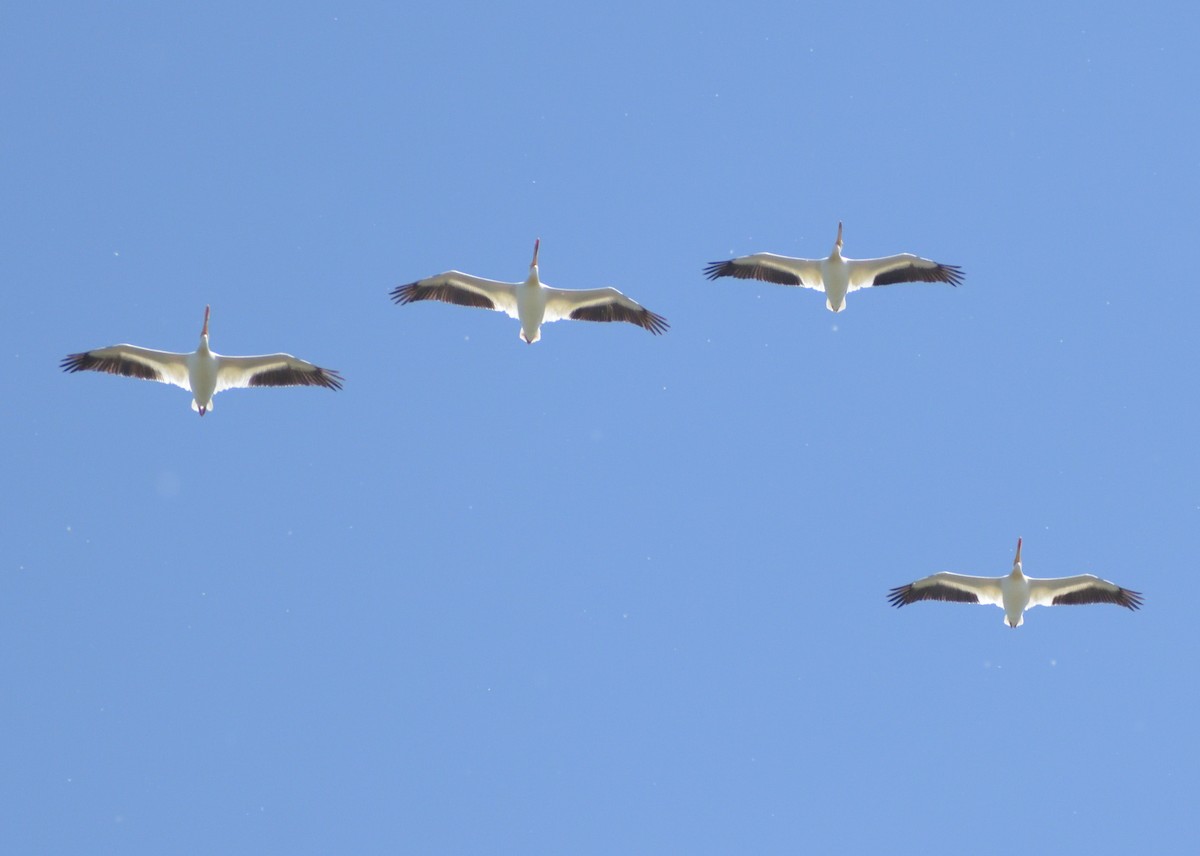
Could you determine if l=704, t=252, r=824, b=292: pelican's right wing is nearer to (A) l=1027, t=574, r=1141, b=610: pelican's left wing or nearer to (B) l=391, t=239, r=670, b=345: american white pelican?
(B) l=391, t=239, r=670, b=345: american white pelican

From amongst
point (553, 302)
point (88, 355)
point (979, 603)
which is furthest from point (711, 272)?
point (88, 355)

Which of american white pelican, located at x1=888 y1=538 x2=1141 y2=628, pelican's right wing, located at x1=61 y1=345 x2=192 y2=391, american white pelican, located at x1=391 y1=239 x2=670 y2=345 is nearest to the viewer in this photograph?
pelican's right wing, located at x1=61 y1=345 x2=192 y2=391

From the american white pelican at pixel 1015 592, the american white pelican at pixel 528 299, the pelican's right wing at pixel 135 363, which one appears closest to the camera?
the pelican's right wing at pixel 135 363

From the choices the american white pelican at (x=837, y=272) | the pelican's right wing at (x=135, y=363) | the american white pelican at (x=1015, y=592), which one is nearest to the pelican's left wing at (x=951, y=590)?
the american white pelican at (x=1015, y=592)

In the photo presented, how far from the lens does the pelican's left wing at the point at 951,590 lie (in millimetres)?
26094

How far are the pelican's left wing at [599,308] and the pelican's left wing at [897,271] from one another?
9.62 feet

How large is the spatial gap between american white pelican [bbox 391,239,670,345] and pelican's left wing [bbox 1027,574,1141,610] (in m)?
6.79

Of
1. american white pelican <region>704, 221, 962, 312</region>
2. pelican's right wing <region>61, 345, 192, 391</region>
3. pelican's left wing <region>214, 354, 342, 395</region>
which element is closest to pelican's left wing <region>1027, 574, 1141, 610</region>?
american white pelican <region>704, 221, 962, 312</region>

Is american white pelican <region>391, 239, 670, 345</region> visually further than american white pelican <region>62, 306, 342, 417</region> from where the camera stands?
Yes

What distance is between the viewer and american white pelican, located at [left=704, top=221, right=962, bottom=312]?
2505cm

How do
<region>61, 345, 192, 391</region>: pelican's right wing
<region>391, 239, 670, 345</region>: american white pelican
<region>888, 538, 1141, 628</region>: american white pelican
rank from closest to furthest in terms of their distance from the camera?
<region>61, 345, 192, 391</region>: pelican's right wing < <region>391, 239, 670, 345</region>: american white pelican < <region>888, 538, 1141, 628</region>: american white pelican

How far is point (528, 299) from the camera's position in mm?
24031

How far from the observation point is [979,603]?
26297 millimetres

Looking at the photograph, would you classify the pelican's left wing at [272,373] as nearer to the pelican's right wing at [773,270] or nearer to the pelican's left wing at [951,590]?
the pelican's right wing at [773,270]
